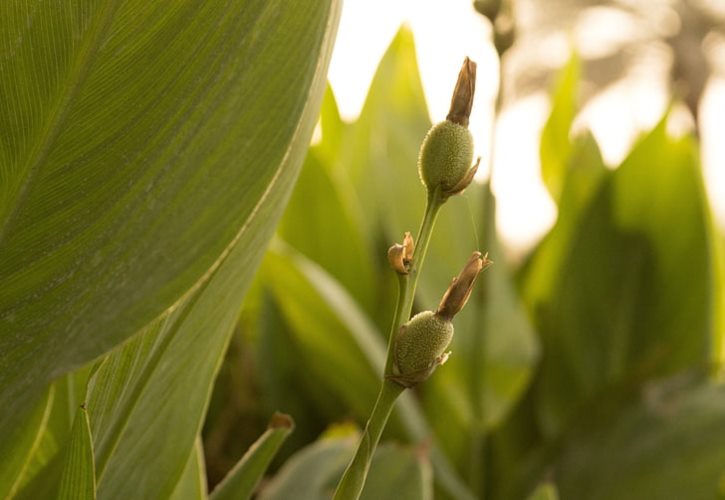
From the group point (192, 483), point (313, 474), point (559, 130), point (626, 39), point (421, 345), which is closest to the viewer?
point (421, 345)

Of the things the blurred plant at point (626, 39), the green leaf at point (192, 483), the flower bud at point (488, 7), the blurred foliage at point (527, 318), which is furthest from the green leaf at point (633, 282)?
the blurred plant at point (626, 39)

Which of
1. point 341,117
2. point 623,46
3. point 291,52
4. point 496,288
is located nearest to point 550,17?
point 623,46

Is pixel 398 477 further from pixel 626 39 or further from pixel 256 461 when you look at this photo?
pixel 626 39

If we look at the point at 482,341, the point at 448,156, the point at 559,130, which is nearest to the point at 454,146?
the point at 448,156

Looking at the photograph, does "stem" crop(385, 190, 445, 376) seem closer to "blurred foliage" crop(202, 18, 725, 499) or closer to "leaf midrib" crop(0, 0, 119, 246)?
"leaf midrib" crop(0, 0, 119, 246)

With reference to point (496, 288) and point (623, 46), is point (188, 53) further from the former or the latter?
point (623, 46)
